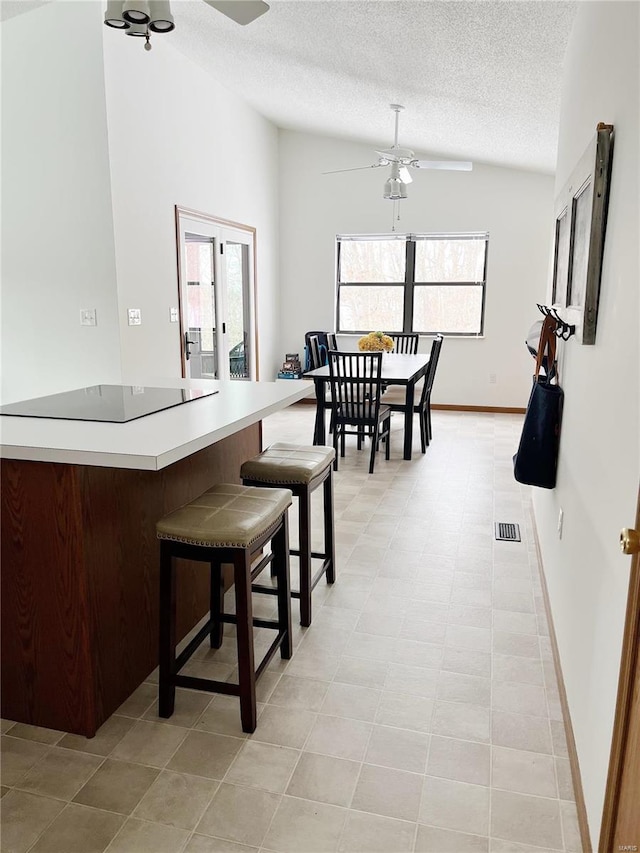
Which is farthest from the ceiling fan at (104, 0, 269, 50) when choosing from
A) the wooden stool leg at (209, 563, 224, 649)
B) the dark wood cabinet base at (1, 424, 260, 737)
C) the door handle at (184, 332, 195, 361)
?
the door handle at (184, 332, 195, 361)

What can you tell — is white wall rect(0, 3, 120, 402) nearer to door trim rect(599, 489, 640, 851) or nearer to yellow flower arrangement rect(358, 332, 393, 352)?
yellow flower arrangement rect(358, 332, 393, 352)

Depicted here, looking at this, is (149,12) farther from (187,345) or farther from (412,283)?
(412,283)

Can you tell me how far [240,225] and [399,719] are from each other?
5.57 metres

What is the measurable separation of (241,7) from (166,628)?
2.18m

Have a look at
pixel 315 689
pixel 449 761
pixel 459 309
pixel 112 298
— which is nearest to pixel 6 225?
pixel 112 298

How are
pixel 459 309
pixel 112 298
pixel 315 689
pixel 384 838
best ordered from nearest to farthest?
pixel 384 838 < pixel 315 689 < pixel 112 298 < pixel 459 309

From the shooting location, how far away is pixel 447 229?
729 cm

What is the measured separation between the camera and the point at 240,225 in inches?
259

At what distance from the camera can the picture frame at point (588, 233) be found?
1.83 m

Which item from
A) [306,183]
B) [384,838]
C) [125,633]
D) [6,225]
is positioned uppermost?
[306,183]

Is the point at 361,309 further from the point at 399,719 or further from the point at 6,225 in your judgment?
the point at 399,719

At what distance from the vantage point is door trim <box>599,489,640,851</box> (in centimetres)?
120

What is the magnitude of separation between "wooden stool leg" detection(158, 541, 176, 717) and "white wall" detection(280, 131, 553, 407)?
239 inches

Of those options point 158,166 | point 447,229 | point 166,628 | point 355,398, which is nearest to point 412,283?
point 447,229
